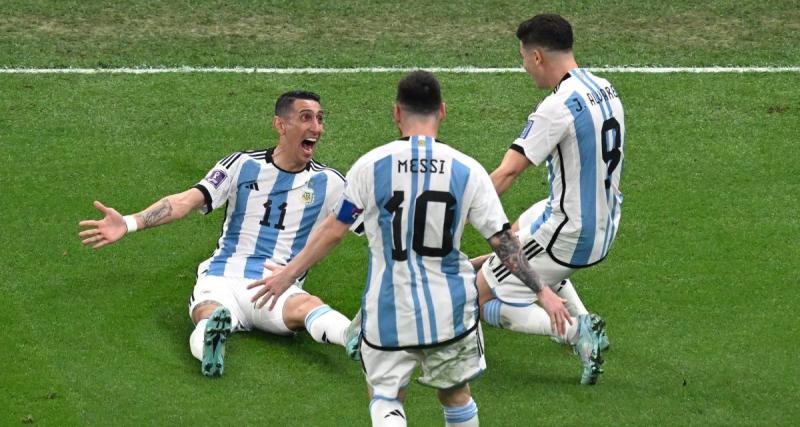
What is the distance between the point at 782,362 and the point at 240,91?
6.09 metres

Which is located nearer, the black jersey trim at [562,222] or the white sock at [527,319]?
the black jersey trim at [562,222]

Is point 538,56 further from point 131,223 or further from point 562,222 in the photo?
point 131,223

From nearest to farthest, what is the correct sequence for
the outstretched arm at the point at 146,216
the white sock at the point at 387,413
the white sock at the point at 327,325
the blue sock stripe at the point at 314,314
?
the white sock at the point at 387,413
the outstretched arm at the point at 146,216
the white sock at the point at 327,325
the blue sock stripe at the point at 314,314

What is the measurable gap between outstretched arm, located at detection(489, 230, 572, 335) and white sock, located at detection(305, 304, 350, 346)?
194 centimetres

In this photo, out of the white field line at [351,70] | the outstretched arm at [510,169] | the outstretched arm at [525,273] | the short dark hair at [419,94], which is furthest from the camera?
the white field line at [351,70]

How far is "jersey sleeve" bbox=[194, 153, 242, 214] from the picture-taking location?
29.5ft

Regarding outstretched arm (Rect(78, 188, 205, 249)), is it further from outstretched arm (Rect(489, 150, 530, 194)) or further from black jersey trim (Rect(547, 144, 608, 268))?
black jersey trim (Rect(547, 144, 608, 268))

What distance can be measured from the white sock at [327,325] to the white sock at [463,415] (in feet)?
5.03

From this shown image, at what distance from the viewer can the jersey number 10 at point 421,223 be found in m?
6.68

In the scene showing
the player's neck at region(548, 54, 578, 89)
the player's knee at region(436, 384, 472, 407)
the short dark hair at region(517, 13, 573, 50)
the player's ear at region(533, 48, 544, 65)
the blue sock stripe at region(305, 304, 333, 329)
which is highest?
the short dark hair at region(517, 13, 573, 50)

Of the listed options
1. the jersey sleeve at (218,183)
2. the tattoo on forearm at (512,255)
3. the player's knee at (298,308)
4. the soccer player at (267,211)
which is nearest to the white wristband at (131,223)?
the soccer player at (267,211)

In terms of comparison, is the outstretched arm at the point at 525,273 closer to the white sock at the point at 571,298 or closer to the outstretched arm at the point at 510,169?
the outstretched arm at the point at 510,169

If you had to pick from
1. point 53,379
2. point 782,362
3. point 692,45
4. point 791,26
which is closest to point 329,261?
point 53,379

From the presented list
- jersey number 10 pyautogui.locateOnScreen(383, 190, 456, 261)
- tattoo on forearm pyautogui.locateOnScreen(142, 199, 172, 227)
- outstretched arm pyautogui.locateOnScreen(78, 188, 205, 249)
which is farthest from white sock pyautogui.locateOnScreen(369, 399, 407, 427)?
tattoo on forearm pyautogui.locateOnScreen(142, 199, 172, 227)
